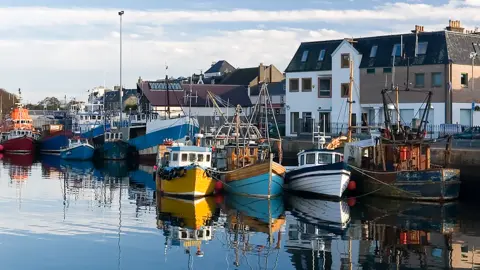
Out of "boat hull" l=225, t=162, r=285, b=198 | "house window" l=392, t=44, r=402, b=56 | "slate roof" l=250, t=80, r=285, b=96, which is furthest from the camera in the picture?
"slate roof" l=250, t=80, r=285, b=96

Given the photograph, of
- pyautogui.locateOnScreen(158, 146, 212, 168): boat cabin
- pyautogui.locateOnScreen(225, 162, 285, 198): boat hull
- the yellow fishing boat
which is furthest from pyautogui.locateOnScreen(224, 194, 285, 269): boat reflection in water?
pyautogui.locateOnScreen(158, 146, 212, 168): boat cabin

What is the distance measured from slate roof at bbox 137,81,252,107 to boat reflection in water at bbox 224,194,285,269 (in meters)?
39.3

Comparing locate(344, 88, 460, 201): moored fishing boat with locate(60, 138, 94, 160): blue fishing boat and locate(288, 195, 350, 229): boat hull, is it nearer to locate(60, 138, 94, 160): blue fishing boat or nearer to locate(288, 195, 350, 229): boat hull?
locate(288, 195, 350, 229): boat hull

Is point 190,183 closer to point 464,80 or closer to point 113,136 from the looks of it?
point 464,80

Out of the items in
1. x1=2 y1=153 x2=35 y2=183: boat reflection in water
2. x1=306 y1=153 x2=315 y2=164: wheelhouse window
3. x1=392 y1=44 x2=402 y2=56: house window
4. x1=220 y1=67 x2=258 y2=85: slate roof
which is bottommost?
x1=2 y1=153 x2=35 y2=183: boat reflection in water

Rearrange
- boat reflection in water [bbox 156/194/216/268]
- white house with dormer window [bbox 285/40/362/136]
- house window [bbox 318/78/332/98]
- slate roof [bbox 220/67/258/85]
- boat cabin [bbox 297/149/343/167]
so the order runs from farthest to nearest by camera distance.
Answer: slate roof [bbox 220/67/258/85] < house window [bbox 318/78/332/98] < white house with dormer window [bbox 285/40/362/136] < boat cabin [bbox 297/149/343/167] < boat reflection in water [bbox 156/194/216/268]

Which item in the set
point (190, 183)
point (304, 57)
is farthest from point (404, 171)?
point (304, 57)

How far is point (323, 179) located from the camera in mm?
33781

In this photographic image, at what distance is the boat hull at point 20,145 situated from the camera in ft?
250

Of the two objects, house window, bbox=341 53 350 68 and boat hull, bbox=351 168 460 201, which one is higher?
house window, bbox=341 53 350 68

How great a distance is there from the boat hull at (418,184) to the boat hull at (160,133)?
2360cm

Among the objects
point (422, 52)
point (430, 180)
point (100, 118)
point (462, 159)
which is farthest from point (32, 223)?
point (100, 118)

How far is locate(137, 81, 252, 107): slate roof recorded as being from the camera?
74.4 metres

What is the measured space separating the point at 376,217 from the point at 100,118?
54.8 meters
